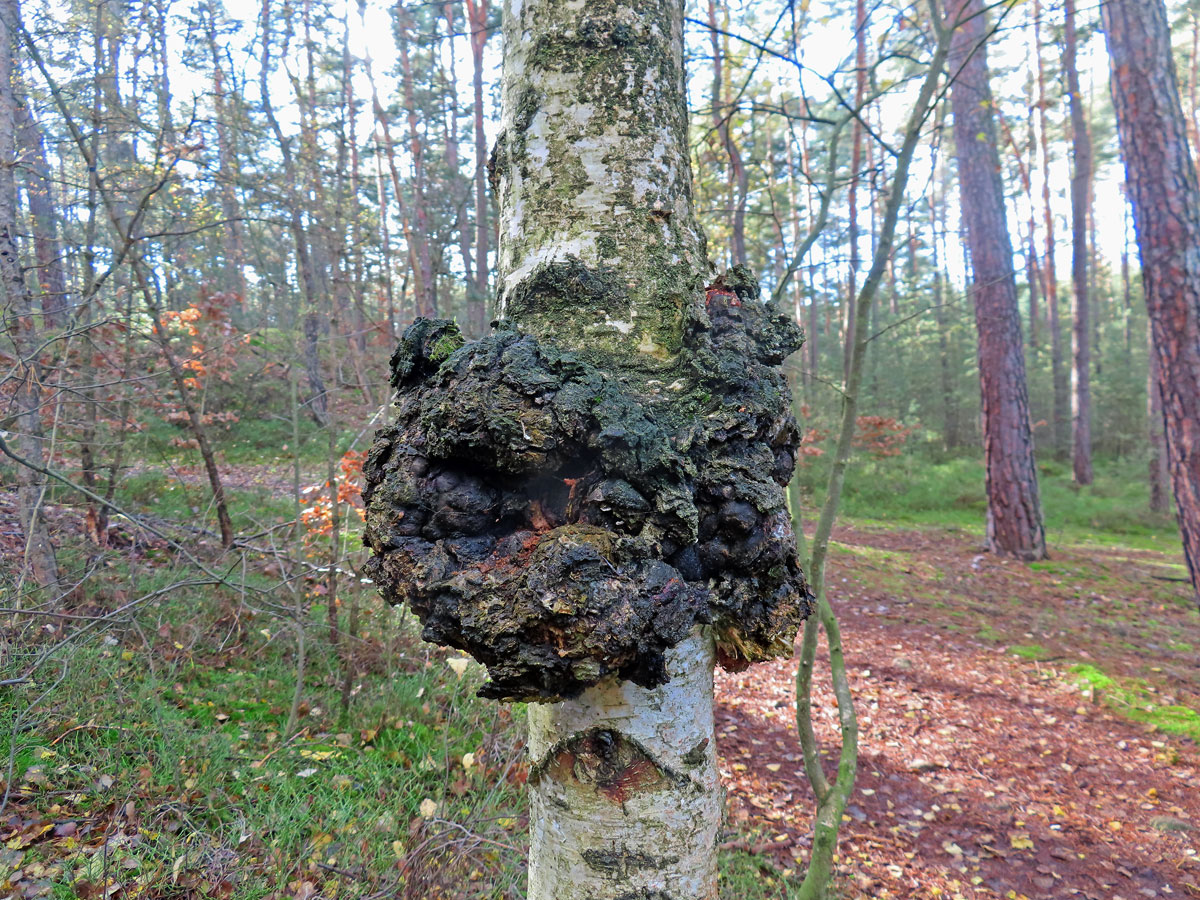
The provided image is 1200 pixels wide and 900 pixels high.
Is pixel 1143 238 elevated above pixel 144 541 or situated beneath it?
elevated above

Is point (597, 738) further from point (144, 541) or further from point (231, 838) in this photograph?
point (144, 541)

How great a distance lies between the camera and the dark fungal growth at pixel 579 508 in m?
0.86

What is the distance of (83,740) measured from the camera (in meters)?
2.94

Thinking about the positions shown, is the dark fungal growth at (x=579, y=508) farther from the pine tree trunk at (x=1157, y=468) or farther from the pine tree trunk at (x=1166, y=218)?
the pine tree trunk at (x=1157, y=468)

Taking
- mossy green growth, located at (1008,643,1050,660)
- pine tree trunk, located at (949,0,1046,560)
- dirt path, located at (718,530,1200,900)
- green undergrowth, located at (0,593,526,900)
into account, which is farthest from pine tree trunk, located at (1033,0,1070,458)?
green undergrowth, located at (0,593,526,900)

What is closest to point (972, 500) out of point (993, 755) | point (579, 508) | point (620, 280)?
point (993, 755)

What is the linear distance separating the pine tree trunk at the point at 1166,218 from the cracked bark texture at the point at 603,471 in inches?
221

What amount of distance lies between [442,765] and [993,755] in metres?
3.43

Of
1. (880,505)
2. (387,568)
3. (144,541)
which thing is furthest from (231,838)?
(880,505)

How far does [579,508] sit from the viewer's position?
0.98 metres

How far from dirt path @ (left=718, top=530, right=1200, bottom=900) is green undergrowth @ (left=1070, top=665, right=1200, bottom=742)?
5 centimetres

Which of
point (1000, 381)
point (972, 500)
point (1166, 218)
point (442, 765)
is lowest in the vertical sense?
point (442, 765)

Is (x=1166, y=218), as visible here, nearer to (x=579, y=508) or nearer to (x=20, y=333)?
(x=579, y=508)

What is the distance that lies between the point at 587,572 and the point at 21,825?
10.3ft
